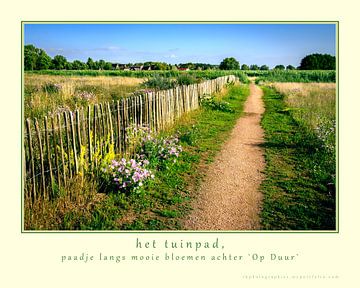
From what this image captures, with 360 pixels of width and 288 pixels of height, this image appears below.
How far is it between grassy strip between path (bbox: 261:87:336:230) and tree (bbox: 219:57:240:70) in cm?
4673

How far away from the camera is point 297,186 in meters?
5.84

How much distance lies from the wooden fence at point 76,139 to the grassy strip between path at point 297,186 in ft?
9.80

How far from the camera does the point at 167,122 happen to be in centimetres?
990

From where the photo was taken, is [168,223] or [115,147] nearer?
[168,223]

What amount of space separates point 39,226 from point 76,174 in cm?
114

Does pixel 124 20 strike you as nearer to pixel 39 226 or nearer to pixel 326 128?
pixel 39 226

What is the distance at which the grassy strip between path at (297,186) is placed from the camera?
15.3 feet

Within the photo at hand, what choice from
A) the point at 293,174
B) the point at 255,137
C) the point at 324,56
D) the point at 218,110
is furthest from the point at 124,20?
the point at 324,56

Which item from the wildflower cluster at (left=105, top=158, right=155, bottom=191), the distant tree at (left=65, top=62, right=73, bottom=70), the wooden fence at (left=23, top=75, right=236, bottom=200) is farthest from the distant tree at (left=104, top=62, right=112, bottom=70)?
the wildflower cluster at (left=105, top=158, right=155, bottom=191)

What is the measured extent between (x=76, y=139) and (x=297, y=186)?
13.1ft

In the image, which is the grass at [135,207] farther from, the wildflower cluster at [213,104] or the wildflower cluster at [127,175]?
the wildflower cluster at [213,104]

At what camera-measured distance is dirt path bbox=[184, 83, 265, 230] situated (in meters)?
4.62

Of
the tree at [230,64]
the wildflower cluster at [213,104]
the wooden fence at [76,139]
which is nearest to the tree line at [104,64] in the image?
the tree at [230,64]

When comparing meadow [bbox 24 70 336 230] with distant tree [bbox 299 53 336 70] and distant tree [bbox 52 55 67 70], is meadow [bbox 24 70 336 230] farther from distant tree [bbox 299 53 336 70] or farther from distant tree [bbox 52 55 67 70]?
distant tree [bbox 52 55 67 70]
